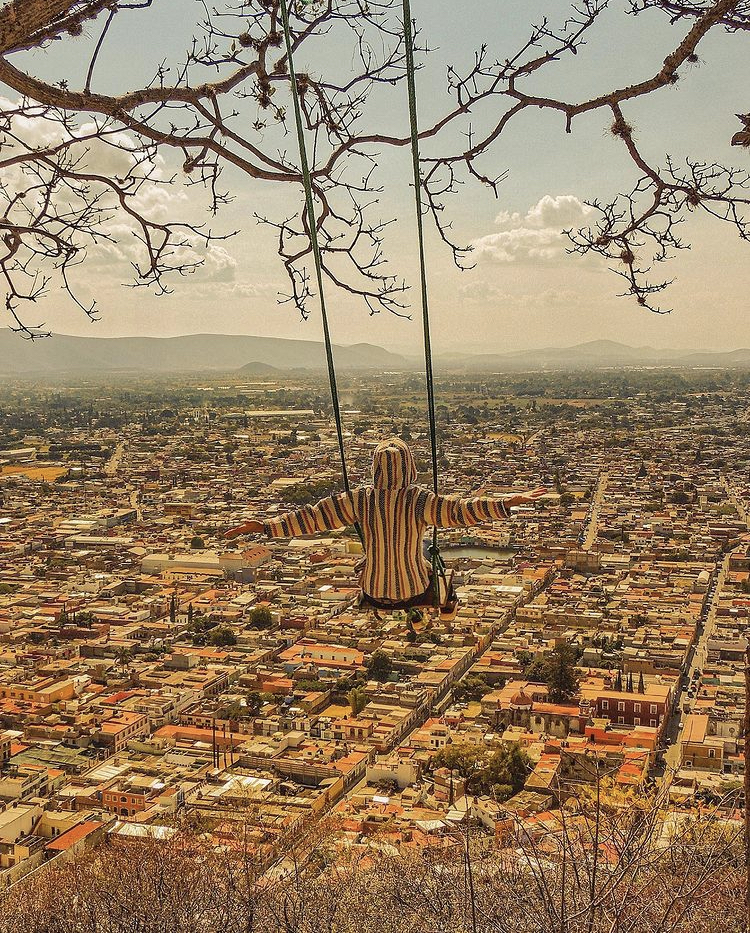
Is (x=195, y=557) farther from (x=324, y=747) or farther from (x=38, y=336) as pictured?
(x=38, y=336)

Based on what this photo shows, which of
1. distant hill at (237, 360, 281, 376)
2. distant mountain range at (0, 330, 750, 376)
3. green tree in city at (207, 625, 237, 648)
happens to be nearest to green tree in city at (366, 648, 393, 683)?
green tree in city at (207, 625, 237, 648)

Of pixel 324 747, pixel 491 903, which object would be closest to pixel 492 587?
pixel 324 747

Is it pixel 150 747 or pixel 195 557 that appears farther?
pixel 195 557

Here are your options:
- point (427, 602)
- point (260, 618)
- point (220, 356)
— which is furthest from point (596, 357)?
point (427, 602)

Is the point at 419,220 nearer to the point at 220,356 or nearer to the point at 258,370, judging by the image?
the point at 258,370

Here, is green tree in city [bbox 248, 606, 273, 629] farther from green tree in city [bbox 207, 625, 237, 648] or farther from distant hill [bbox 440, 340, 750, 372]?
distant hill [bbox 440, 340, 750, 372]

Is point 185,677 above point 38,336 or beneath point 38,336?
beneath
